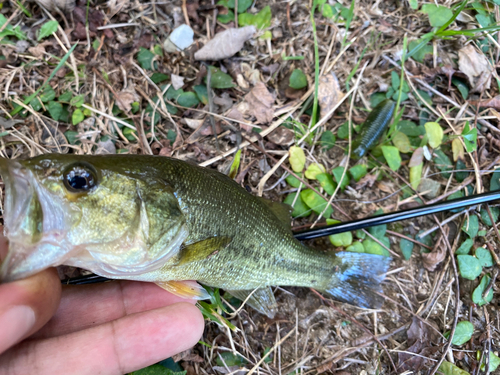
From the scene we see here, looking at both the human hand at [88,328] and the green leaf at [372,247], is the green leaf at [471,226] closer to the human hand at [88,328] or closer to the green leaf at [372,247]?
the green leaf at [372,247]

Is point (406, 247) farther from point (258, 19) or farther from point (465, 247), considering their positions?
point (258, 19)

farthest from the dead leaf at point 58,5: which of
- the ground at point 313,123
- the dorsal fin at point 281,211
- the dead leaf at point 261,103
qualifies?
the dorsal fin at point 281,211

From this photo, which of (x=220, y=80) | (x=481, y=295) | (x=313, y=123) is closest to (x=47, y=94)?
(x=220, y=80)

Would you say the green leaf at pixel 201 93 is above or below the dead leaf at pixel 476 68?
below

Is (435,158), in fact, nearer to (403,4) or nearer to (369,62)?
(369,62)

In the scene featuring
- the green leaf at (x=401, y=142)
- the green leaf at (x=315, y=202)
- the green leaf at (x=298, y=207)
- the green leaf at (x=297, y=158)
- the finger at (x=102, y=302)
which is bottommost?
the finger at (x=102, y=302)
